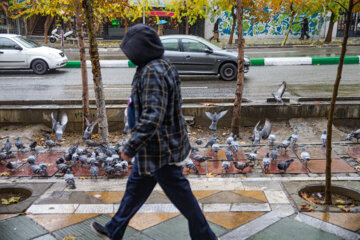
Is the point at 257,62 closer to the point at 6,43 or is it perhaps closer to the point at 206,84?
the point at 206,84

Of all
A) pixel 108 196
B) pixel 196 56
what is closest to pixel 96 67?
pixel 108 196

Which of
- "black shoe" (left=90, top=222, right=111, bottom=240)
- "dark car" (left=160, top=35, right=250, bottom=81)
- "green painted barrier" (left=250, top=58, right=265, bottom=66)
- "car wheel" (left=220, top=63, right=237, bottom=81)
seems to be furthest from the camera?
"green painted barrier" (left=250, top=58, right=265, bottom=66)

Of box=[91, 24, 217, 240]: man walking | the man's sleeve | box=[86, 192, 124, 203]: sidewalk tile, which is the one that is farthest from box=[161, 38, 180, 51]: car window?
the man's sleeve

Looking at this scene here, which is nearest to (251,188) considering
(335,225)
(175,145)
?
(335,225)

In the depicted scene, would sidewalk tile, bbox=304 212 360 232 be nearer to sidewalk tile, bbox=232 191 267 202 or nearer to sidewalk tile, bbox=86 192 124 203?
sidewalk tile, bbox=232 191 267 202

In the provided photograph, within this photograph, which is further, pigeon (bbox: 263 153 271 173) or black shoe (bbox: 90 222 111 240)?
pigeon (bbox: 263 153 271 173)

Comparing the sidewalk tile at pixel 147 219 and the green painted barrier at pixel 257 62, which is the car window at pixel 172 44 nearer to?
the green painted barrier at pixel 257 62

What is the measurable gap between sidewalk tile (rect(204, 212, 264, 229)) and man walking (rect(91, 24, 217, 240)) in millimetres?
646

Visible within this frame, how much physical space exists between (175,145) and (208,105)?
5573 mm

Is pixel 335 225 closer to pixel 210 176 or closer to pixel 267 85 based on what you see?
pixel 210 176

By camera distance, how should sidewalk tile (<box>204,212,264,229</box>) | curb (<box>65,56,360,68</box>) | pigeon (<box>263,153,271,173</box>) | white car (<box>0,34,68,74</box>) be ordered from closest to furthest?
1. sidewalk tile (<box>204,212,264,229</box>)
2. pigeon (<box>263,153,271,173</box>)
3. white car (<box>0,34,68,74</box>)
4. curb (<box>65,56,360,68</box>)

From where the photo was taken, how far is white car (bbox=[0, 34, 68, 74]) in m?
14.1

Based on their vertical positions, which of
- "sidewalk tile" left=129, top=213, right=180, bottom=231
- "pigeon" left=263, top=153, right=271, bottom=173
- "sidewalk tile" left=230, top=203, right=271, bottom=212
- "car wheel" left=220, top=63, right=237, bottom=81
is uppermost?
"car wheel" left=220, top=63, right=237, bottom=81

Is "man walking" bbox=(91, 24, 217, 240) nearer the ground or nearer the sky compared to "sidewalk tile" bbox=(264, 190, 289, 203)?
nearer the sky
